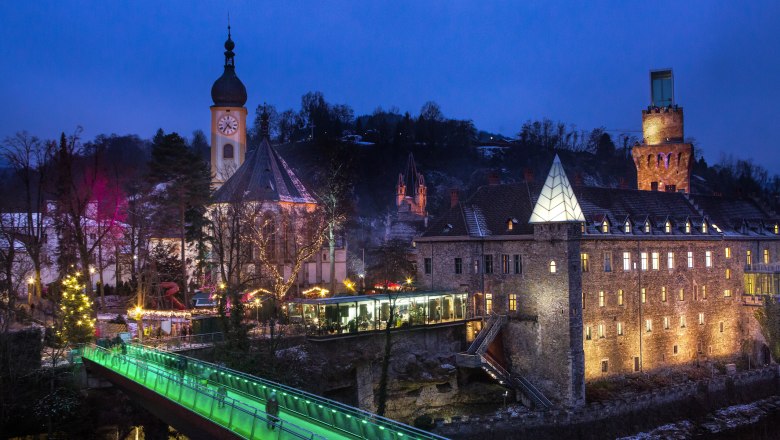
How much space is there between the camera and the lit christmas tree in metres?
35.8

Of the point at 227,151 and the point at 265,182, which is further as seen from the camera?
the point at 227,151

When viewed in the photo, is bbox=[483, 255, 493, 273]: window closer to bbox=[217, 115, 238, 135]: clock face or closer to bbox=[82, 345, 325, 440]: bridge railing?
bbox=[82, 345, 325, 440]: bridge railing

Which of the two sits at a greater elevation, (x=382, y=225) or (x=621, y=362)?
(x=382, y=225)

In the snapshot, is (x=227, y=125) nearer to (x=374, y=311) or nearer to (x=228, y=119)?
(x=228, y=119)

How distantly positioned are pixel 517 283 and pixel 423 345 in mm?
6272

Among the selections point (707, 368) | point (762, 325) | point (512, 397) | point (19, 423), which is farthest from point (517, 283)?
point (19, 423)

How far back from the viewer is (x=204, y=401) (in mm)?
21359

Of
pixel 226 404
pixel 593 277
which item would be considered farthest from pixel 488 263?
pixel 226 404

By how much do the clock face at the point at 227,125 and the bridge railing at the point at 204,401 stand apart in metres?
44.5

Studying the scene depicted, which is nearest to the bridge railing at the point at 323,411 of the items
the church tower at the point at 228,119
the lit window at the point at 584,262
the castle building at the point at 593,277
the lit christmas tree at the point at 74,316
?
the lit christmas tree at the point at 74,316

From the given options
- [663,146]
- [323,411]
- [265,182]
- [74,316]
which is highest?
[663,146]

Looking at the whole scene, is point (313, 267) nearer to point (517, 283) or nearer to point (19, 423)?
point (517, 283)

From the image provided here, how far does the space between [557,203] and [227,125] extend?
43.6 metres

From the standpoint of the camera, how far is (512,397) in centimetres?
3825
